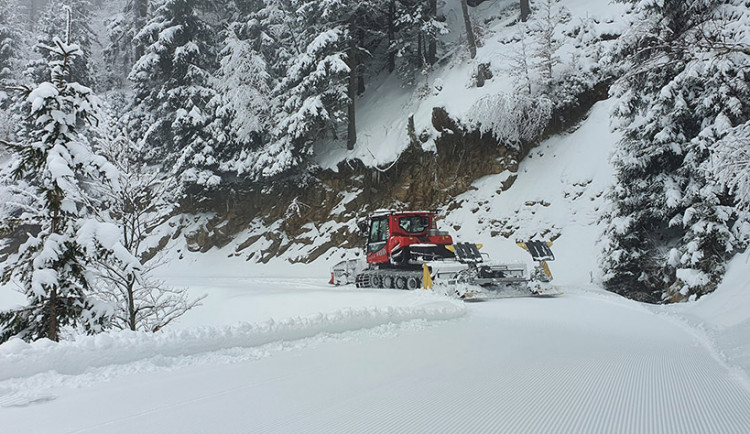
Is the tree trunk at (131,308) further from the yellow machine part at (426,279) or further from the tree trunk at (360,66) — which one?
the tree trunk at (360,66)

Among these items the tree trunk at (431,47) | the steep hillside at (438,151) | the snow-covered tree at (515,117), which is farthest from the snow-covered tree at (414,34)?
the snow-covered tree at (515,117)

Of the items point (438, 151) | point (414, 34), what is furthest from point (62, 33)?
point (438, 151)

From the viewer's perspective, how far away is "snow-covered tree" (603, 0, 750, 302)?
10633mm

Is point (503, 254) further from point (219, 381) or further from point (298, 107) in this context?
point (219, 381)

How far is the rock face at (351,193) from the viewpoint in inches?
834

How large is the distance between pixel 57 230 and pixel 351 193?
17815 mm

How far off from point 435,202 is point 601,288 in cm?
940

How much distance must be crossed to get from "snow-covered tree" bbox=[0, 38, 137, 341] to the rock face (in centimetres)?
1582

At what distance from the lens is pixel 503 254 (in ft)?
59.5

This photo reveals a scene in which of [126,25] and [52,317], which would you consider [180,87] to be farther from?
[52,317]

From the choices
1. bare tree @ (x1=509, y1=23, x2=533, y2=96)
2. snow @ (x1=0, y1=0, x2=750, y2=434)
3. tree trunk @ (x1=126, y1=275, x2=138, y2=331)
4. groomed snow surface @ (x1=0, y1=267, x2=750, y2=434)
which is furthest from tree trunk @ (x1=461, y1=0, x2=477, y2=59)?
tree trunk @ (x1=126, y1=275, x2=138, y2=331)

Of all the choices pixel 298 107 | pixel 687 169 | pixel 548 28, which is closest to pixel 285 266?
pixel 298 107

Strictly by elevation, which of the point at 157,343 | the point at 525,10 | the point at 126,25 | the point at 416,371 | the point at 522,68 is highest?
the point at 126,25

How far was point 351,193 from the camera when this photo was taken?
2481cm
